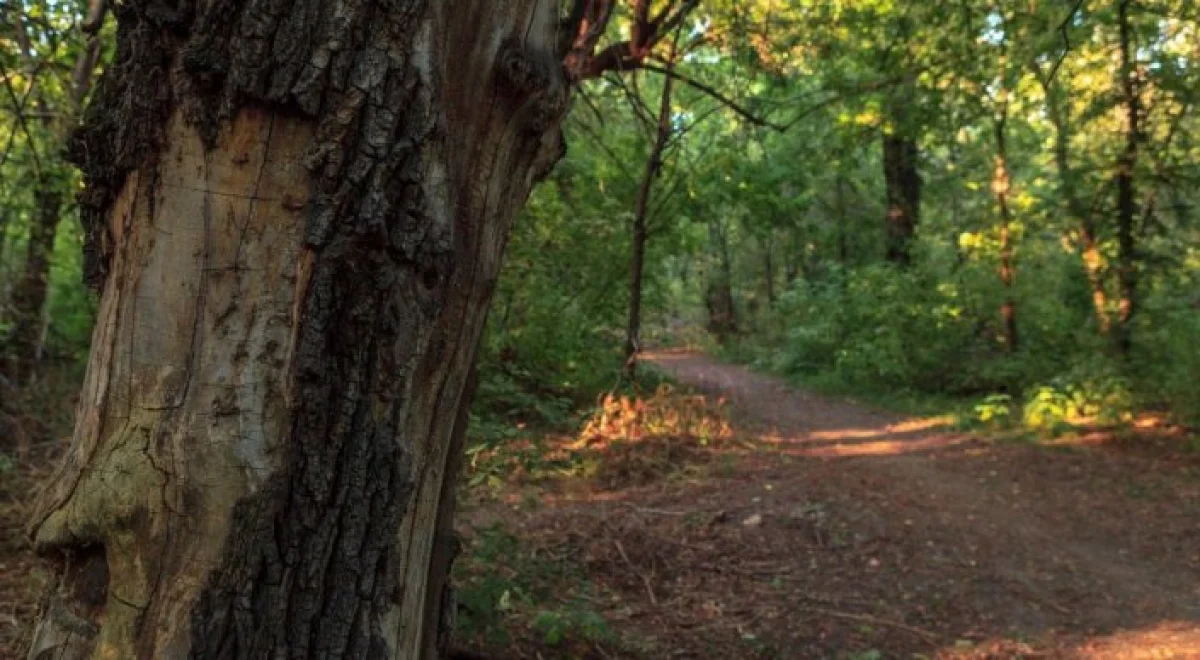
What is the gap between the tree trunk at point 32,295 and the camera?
695 centimetres

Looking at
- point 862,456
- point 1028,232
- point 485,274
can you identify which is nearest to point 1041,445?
point 862,456

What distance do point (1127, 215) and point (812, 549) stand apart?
693 cm

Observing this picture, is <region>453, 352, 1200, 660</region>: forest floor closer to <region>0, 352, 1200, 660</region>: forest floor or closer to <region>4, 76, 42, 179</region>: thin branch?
<region>0, 352, 1200, 660</region>: forest floor

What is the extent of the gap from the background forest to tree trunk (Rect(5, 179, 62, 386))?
0.03m

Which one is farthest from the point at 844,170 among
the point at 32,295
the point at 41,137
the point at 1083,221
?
the point at 32,295

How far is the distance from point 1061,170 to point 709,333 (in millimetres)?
16627

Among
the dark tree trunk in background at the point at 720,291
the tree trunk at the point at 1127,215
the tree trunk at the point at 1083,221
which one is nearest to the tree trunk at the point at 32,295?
the tree trunk at the point at 1083,221

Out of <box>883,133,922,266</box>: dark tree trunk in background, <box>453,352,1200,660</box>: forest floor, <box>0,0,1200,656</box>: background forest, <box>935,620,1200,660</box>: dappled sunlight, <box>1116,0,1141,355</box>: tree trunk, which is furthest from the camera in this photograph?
<box>883,133,922,266</box>: dark tree trunk in background

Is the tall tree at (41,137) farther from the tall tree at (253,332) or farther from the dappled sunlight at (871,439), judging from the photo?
the dappled sunlight at (871,439)

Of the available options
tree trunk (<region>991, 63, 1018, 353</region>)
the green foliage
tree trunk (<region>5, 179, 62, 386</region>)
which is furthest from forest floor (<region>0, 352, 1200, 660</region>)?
tree trunk (<region>991, 63, 1018, 353</region>)

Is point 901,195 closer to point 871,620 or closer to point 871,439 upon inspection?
point 871,439

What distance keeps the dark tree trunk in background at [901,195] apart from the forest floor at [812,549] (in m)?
7.60

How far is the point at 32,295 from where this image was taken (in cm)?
775

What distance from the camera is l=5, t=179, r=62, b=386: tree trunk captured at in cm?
695
